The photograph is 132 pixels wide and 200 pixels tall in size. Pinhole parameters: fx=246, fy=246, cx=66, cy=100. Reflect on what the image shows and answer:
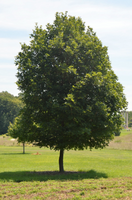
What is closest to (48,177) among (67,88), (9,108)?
(67,88)

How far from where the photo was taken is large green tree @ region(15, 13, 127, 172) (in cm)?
1878

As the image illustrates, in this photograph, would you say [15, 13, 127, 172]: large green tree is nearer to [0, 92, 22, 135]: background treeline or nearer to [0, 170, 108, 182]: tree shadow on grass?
[0, 170, 108, 182]: tree shadow on grass

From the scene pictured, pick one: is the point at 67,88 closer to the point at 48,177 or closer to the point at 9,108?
the point at 48,177

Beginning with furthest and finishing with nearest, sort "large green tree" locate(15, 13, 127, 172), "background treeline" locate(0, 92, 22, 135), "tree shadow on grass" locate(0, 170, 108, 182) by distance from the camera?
"background treeline" locate(0, 92, 22, 135) < "large green tree" locate(15, 13, 127, 172) < "tree shadow on grass" locate(0, 170, 108, 182)

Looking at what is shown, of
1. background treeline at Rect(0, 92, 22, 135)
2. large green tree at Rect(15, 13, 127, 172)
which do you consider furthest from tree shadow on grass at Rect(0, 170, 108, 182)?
background treeline at Rect(0, 92, 22, 135)

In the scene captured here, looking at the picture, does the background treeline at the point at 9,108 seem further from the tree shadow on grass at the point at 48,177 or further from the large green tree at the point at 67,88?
the tree shadow on grass at the point at 48,177

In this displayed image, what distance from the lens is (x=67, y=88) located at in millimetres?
19984

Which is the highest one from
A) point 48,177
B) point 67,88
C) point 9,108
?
point 9,108

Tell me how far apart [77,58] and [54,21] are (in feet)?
14.2

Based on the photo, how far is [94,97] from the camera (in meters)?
19.1

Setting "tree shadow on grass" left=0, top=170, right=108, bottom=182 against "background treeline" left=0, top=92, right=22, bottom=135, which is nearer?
"tree shadow on grass" left=0, top=170, right=108, bottom=182

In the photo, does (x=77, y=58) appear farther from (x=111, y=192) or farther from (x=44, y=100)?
(x=111, y=192)

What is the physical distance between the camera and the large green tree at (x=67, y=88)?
739 inches

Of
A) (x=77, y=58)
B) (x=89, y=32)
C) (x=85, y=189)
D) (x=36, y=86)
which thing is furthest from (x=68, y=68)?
(x=85, y=189)
